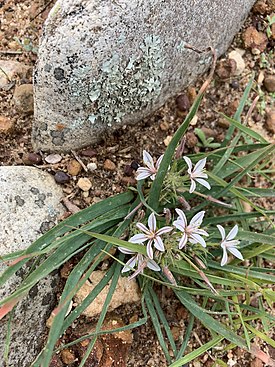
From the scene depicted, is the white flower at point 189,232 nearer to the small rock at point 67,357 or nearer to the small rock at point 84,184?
the small rock at point 84,184

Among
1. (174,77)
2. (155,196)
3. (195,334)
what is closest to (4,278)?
(155,196)

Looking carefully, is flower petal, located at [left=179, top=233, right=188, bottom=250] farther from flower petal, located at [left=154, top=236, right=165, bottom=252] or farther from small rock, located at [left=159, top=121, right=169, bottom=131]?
small rock, located at [left=159, top=121, right=169, bottom=131]

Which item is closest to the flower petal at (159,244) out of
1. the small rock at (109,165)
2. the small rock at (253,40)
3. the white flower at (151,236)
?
the white flower at (151,236)

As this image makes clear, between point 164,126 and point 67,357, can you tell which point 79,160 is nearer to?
point 164,126

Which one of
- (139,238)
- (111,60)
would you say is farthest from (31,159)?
(139,238)

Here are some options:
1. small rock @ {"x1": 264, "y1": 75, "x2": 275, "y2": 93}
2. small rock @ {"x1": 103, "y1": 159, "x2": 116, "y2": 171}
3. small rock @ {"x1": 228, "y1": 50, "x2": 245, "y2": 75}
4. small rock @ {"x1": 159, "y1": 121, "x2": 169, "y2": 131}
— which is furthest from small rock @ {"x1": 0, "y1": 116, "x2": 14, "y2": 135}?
small rock @ {"x1": 264, "y1": 75, "x2": 275, "y2": 93}

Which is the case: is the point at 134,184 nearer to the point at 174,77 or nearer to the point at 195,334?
the point at 174,77
